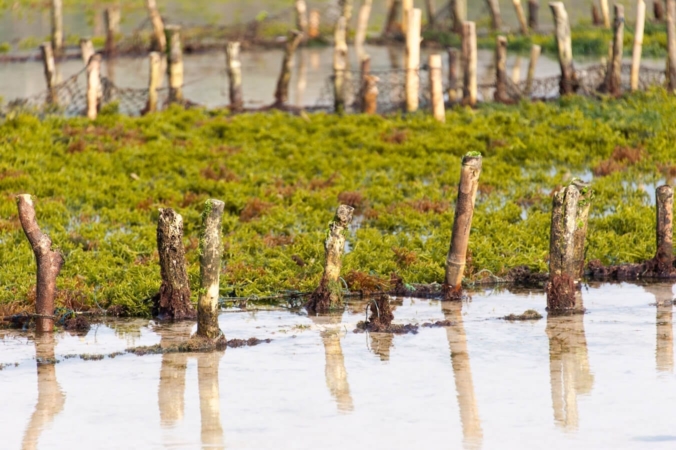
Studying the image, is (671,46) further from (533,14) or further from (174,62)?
(533,14)

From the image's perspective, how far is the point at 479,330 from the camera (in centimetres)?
1388

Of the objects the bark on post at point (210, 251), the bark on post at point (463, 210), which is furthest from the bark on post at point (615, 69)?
the bark on post at point (210, 251)

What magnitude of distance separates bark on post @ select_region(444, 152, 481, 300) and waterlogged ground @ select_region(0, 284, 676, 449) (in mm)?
604

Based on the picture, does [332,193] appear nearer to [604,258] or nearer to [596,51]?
[604,258]

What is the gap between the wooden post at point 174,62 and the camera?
79.8 feet

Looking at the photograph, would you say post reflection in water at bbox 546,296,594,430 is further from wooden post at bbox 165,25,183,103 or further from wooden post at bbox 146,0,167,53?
wooden post at bbox 146,0,167,53

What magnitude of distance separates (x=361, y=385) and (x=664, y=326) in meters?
4.13

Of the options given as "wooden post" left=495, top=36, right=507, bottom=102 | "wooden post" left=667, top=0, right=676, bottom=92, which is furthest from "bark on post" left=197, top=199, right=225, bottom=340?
"wooden post" left=667, top=0, right=676, bottom=92

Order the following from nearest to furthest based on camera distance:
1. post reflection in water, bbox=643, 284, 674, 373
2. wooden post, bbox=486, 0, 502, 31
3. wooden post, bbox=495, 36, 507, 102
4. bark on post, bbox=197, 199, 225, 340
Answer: bark on post, bbox=197, 199, 225, 340 < post reflection in water, bbox=643, 284, 674, 373 < wooden post, bbox=495, 36, 507, 102 < wooden post, bbox=486, 0, 502, 31

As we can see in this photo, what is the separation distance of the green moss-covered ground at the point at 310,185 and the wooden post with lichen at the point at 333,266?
2.52ft

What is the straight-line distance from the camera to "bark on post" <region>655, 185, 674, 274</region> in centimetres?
1541

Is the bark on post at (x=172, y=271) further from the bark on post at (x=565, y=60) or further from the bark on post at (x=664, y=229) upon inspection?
the bark on post at (x=565, y=60)

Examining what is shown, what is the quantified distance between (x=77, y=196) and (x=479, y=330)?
7684 mm

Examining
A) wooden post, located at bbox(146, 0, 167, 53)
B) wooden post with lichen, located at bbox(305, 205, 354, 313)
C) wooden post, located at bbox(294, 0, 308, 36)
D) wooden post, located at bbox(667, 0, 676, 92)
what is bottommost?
wooden post with lichen, located at bbox(305, 205, 354, 313)
